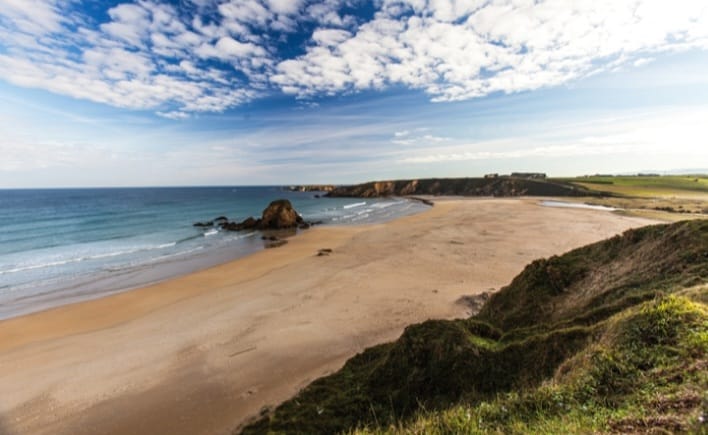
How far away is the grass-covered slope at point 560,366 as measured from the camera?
3000 mm

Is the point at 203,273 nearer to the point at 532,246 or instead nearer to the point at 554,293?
the point at 554,293

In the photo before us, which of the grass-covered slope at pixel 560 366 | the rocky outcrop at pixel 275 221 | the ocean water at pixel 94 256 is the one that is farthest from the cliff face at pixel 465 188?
the ocean water at pixel 94 256

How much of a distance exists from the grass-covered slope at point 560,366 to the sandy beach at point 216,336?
2.42 meters

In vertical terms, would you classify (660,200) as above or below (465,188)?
below

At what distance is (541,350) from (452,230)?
24171 mm

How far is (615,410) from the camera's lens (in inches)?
115

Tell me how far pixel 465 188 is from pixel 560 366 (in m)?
99.3

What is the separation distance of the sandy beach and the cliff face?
6317 cm

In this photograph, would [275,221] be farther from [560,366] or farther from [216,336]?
[560,366]

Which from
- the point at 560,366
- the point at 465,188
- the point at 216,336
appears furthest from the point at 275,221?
the point at 465,188

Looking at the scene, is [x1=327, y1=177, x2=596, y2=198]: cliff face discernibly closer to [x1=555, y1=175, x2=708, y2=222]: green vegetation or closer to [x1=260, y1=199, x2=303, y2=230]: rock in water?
[x1=555, y1=175, x2=708, y2=222]: green vegetation

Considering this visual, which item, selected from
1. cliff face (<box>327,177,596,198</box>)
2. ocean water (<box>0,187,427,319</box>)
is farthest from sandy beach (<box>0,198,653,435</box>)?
cliff face (<box>327,177,596,198</box>)

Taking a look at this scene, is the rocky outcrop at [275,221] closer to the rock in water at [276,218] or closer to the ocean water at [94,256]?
the rock in water at [276,218]

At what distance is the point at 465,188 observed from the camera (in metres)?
96.6
